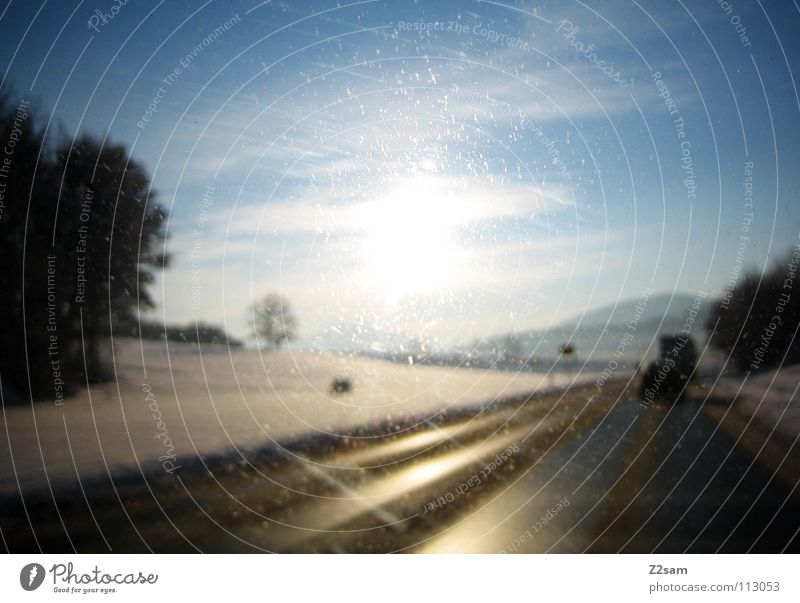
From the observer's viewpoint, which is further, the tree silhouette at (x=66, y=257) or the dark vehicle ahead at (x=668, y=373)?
the dark vehicle ahead at (x=668, y=373)

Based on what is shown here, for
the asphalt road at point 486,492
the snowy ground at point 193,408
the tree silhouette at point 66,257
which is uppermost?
the tree silhouette at point 66,257

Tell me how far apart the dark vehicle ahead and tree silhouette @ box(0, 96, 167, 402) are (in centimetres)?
233

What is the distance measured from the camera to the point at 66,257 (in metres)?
3.04

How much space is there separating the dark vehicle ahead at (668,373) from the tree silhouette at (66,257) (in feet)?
7.65

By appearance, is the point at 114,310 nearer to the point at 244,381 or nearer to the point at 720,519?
the point at 244,381

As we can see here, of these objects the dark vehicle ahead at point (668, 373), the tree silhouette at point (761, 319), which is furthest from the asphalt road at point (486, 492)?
the tree silhouette at point (761, 319)

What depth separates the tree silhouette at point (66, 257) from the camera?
A: 3029mm

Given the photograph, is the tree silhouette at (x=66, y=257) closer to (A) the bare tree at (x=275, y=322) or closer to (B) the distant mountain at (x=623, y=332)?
(A) the bare tree at (x=275, y=322)

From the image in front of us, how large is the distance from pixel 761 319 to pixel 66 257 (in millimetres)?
3279

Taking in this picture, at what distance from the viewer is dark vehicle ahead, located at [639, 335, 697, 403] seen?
3.22 meters
